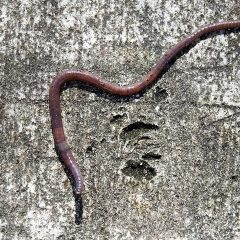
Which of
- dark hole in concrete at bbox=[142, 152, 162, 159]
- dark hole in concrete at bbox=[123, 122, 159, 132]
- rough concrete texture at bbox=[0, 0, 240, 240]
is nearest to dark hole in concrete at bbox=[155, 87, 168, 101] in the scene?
rough concrete texture at bbox=[0, 0, 240, 240]

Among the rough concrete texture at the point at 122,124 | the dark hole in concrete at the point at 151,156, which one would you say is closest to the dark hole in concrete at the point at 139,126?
the rough concrete texture at the point at 122,124

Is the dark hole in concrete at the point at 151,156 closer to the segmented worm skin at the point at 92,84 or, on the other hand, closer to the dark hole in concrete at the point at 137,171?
the dark hole in concrete at the point at 137,171

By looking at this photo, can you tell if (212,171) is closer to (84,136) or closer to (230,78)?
(230,78)

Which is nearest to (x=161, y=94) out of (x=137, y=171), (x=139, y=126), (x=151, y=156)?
(x=139, y=126)

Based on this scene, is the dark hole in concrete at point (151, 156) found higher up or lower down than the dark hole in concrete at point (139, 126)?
lower down


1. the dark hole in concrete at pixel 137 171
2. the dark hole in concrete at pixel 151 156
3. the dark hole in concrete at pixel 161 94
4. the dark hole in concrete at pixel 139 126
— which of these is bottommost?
the dark hole in concrete at pixel 137 171

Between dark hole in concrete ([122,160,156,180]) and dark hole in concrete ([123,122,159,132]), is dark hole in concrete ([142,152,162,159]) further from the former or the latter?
dark hole in concrete ([123,122,159,132])
